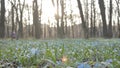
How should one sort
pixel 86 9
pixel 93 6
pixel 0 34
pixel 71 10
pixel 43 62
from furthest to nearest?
pixel 71 10
pixel 86 9
pixel 93 6
pixel 0 34
pixel 43 62

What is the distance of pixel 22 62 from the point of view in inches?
133

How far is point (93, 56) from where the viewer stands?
4758 mm

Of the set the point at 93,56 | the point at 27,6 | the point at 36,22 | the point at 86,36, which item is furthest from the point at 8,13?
the point at 93,56

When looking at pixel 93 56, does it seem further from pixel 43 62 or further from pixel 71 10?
pixel 71 10

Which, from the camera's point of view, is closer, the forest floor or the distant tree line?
the forest floor

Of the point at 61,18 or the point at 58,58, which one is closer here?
the point at 58,58

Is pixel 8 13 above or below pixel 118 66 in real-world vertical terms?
above

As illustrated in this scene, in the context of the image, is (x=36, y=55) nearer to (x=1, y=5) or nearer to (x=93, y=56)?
(x=93, y=56)

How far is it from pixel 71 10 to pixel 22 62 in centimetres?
6310

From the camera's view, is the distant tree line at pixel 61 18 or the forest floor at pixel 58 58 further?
the distant tree line at pixel 61 18

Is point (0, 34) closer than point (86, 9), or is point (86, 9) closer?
point (0, 34)


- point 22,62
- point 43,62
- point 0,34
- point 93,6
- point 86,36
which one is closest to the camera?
point 43,62

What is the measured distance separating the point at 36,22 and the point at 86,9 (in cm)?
3074

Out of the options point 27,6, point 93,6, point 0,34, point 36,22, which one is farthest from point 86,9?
point 0,34
